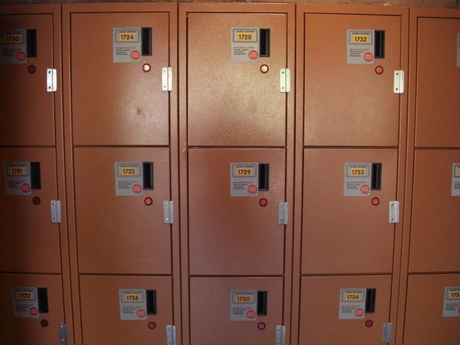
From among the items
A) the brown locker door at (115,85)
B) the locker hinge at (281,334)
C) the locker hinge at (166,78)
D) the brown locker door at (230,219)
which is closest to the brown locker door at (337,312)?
the locker hinge at (281,334)

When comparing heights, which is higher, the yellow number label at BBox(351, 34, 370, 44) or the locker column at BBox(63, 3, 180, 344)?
the yellow number label at BBox(351, 34, 370, 44)

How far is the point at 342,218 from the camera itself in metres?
1.69

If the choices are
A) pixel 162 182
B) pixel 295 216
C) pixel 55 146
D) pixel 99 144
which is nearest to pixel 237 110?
pixel 162 182

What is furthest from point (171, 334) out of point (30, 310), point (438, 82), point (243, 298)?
point (438, 82)

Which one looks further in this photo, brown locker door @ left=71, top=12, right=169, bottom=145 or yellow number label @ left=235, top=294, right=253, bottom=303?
yellow number label @ left=235, top=294, right=253, bottom=303

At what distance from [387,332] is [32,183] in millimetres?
2608

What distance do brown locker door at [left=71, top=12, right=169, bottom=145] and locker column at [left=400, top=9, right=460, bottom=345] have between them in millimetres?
1654

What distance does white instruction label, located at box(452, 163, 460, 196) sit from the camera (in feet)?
5.51

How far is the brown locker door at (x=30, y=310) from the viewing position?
1.71 meters

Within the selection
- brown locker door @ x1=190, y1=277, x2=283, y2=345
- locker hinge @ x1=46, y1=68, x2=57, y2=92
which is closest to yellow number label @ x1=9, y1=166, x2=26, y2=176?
locker hinge @ x1=46, y1=68, x2=57, y2=92

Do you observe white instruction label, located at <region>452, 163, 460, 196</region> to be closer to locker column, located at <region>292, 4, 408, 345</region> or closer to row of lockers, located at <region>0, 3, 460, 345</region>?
row of lockers, located at <region>0, 3, 460, 345</region>

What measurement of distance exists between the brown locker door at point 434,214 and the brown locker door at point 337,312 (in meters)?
0.30

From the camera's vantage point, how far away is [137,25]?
1612 millimetres

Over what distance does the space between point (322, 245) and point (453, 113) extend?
4.03 ft
